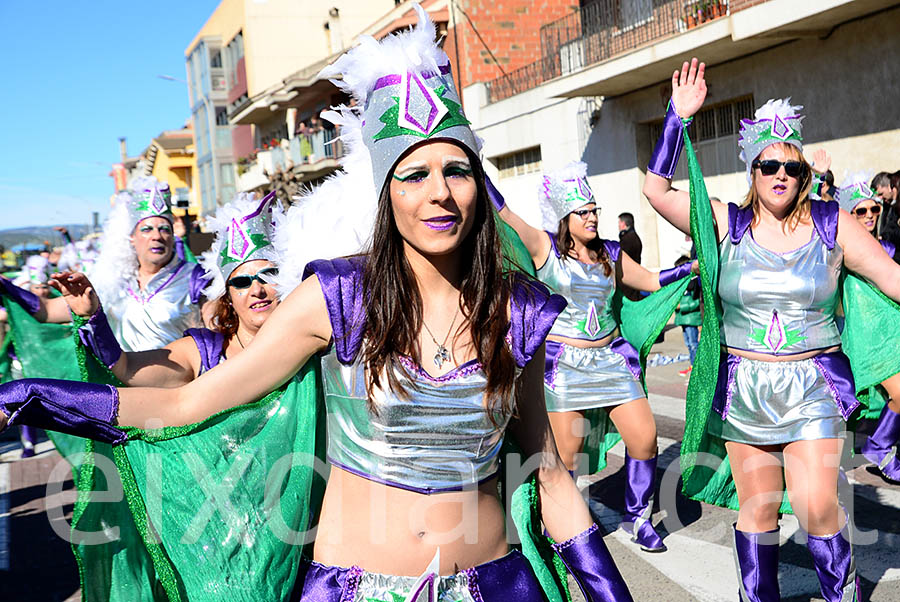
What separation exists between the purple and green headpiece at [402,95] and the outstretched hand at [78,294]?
1.26 meters

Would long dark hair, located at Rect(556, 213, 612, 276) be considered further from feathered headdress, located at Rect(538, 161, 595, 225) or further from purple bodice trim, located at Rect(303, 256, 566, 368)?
purple bodice trim, located at Rect(303, 256, 566, 368)

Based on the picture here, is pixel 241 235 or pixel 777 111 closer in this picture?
pixel 241 235

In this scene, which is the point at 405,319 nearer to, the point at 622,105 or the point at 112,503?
the point at 112,503

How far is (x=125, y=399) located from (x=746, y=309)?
2.88 metres

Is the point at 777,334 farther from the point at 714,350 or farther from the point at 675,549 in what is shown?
the point at 675,549

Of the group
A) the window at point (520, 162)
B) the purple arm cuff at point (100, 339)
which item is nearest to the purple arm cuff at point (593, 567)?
the purple arm cuff at point (100, 339)

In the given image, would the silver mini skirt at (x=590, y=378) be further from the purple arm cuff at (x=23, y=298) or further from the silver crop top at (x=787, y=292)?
the purple arm cuff at (x=23, y=298)

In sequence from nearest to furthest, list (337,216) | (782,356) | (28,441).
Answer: (337,216)
(782,356)
(28,441)

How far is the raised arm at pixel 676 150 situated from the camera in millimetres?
4094

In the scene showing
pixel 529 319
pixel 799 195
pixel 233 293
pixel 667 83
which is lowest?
pixel 529 319

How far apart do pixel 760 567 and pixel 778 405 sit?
660 millimetres

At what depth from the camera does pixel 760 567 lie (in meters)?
3.93

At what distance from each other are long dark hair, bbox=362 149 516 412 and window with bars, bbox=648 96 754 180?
1352 cm

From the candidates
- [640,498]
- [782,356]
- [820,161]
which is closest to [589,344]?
[640,498]
